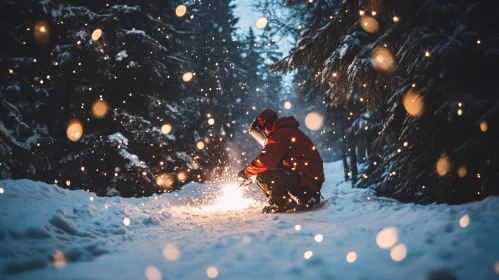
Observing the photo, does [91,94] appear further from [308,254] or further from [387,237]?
[387,237]

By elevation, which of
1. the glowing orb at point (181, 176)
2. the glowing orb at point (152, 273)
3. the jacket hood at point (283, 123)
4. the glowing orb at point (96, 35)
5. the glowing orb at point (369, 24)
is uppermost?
the glowing orb at point (96, 35)

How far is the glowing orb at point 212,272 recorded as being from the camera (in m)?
2.04

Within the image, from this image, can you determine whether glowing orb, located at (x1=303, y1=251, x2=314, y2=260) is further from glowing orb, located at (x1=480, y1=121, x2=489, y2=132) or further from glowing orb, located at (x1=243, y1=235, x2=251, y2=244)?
glowing orb, located at (x1=480, y1=121, x2=489, y2=132)

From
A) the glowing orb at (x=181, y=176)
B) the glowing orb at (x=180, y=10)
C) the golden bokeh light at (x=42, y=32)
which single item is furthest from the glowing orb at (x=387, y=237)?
the glowing orb at (x=180, y=10)

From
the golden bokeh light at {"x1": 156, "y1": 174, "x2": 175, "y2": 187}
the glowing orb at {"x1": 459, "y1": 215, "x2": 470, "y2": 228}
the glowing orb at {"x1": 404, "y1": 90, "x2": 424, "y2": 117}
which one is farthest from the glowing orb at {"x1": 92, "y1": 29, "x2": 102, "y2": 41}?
the glowing orb at {"x1": 459, "y1": 215, "x2": 470, "y2": 228}

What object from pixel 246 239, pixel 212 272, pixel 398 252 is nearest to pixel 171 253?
pixel 212 272

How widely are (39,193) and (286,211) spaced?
4.07 m

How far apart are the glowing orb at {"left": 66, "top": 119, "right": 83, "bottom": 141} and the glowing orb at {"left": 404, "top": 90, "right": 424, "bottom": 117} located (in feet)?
33.3

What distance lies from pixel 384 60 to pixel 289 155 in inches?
92.0

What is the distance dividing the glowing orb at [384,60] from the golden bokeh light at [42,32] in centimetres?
1103

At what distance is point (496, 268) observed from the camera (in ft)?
5.75

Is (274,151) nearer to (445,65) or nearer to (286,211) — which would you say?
(286,211)

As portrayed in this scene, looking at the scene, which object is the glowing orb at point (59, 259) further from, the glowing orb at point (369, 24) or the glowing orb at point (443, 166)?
the glowing orb at point (369, 24)

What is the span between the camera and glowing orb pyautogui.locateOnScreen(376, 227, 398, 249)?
7.88 ft
